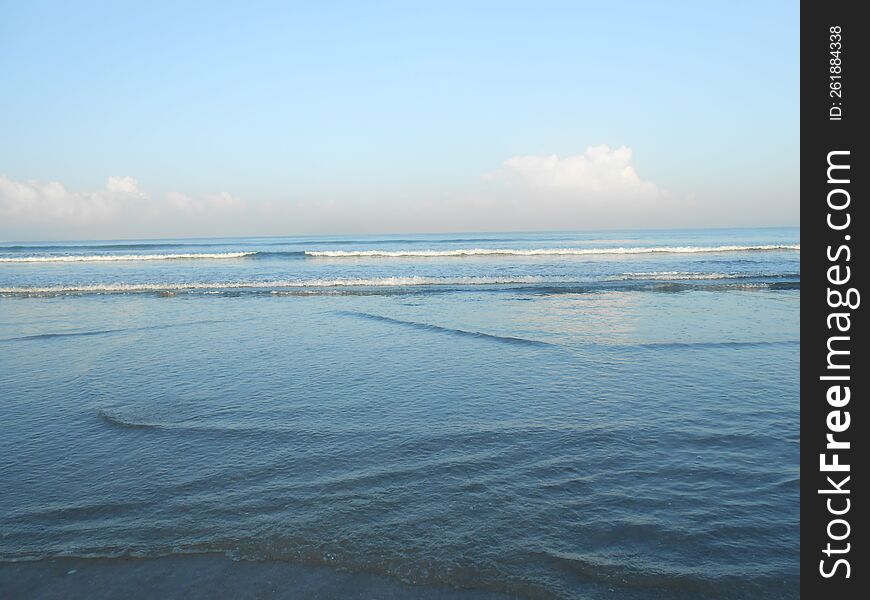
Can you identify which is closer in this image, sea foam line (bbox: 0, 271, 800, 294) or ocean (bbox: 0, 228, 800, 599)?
ocean (bbox: 0, 228, 800, 599)

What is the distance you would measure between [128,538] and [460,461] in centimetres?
279

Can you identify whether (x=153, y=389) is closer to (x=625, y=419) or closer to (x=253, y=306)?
(x=625, y=419)

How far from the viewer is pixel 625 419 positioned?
6.09m

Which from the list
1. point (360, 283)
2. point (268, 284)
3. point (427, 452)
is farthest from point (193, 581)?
point (268, 284)

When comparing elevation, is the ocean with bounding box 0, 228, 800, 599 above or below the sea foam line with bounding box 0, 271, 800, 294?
below

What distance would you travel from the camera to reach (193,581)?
3195 millimetres

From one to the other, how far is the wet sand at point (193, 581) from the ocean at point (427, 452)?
0.06 metres
